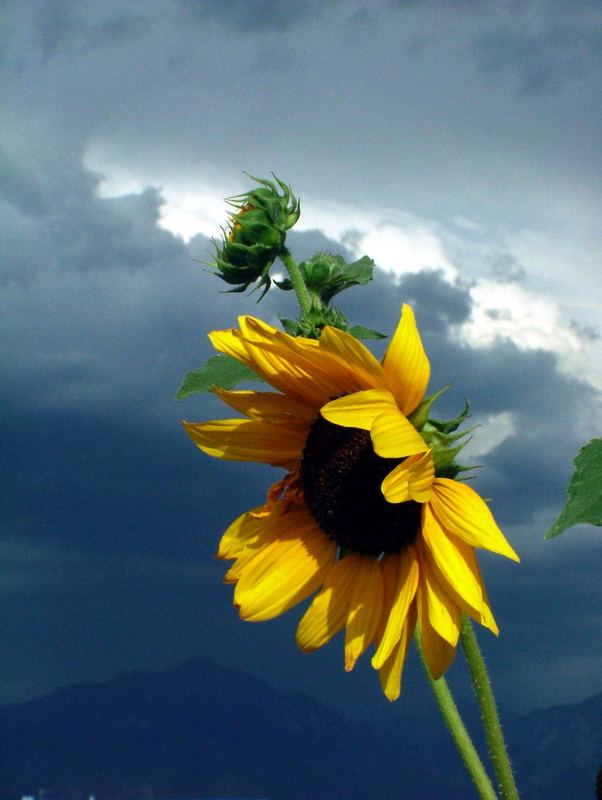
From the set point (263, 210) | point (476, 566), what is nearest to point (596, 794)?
point (476, 566)

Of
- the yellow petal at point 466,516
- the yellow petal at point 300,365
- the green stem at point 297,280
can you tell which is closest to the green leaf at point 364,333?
the green stem at point 297,280

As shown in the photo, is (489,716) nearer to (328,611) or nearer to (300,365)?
(328,611)

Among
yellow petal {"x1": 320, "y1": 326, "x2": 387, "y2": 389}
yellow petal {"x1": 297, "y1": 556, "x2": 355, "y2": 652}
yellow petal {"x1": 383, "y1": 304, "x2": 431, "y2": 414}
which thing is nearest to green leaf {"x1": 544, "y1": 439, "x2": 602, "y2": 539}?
yellow petal {"x1": 383, "y1": 304, "x2": 431, "y2": 414}

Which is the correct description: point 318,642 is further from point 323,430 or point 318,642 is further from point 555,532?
point 555,532

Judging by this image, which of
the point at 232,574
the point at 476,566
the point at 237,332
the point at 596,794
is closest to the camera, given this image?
the point at 476,566

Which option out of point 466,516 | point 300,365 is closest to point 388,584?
point 466,516

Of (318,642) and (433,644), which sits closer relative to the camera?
(433,644)
